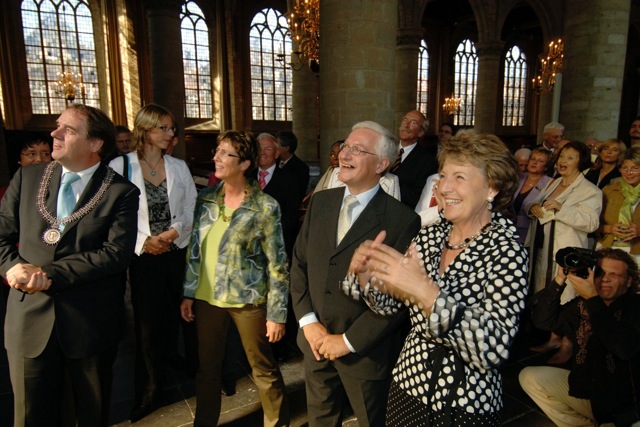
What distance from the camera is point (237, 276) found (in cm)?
216

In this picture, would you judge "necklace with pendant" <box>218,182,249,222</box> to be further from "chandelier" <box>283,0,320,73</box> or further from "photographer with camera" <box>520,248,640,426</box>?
"chandelier" <box>283,0,320,73</box>

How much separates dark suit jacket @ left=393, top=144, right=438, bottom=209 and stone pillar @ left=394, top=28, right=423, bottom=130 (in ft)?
34.2

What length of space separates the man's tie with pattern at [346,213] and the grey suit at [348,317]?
3 cm

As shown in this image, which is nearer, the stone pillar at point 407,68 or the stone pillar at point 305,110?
the stone pillar at point 305,110

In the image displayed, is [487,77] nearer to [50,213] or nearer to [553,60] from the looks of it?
[553,60]

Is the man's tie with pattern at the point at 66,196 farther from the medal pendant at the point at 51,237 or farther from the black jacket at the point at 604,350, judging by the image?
the black jacket at the point at 604,350

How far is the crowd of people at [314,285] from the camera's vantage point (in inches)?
52.0

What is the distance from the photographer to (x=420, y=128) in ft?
12.6

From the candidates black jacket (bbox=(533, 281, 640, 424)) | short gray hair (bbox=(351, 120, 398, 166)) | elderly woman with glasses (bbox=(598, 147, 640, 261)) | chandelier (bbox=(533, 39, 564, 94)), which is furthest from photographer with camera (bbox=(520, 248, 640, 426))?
chandelier (bbox=(533, 39, 564, 94))

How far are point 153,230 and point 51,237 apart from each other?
77 centimetres

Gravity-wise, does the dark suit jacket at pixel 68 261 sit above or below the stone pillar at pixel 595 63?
below

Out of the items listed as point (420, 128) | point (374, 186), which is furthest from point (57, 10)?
point (374, 186)

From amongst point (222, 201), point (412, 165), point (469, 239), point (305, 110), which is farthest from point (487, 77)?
point (469, 239)

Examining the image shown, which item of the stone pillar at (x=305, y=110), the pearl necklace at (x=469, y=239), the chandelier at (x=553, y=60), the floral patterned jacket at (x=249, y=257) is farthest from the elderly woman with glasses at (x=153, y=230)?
the chandelier at (x=553, y=60)
